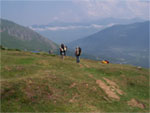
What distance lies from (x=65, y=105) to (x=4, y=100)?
7860 millimetres

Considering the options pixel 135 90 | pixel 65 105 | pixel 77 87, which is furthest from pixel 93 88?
pixel 135 90

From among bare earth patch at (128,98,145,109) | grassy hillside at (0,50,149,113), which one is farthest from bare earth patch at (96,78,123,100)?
bare earth patch at (128,98,145,109)

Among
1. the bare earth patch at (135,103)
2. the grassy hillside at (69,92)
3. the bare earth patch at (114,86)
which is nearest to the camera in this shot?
the grassy hillside at (69,92)

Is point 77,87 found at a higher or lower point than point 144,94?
higher

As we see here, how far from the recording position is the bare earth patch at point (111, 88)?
1136 inches

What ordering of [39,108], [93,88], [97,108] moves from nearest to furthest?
[39,108] < [97,108] < [93,88]

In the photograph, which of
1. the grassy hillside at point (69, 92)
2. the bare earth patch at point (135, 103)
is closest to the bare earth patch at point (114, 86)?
the grassy hillside at point (69, 92)

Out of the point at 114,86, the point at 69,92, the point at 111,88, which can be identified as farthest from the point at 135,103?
the point at 69,92

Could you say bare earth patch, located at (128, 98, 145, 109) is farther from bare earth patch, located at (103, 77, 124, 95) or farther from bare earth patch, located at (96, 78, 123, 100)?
bare earth patch, located at (103, 77, 124, 95)

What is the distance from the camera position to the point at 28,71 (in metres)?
32.8

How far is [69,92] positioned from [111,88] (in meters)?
8.52

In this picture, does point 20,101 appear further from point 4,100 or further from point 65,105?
point 65,105

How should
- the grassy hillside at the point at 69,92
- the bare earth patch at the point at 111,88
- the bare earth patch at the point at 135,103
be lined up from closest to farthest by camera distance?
A: the grassy hillside at the point at 69,92 < the bare earth patch at the point at 135,103 < the bare earth patch at the point at 111,88

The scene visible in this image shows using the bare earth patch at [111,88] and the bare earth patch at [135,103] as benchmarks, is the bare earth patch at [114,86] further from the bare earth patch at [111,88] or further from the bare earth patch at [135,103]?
the bare earth patch at [135,103]
